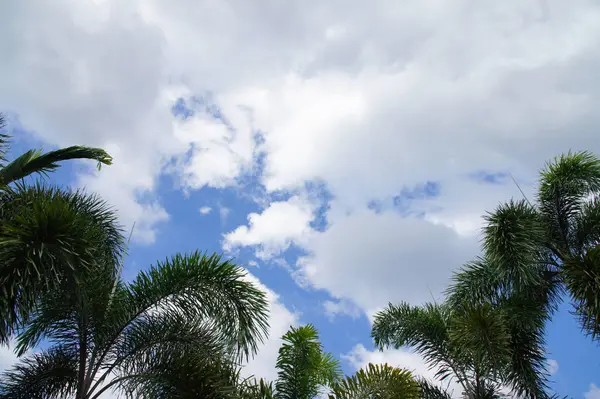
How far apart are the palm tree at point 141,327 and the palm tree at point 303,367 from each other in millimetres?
4063

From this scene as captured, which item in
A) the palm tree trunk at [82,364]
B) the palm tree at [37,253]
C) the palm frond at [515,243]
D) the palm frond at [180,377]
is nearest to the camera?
the palm tree at [37,253]

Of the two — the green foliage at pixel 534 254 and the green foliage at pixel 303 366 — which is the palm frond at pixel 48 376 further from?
the green foliage at pixel 534 254

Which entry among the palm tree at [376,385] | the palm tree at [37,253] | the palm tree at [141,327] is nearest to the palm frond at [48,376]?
the palm tree at [141,327]

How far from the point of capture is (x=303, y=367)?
39.3 feet

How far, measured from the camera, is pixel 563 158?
450 inches

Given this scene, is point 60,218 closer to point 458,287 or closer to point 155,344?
point 155,344

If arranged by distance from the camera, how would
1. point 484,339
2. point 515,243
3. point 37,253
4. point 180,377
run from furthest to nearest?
1. point 515,243
2. point 484,339
3. point 180,377
4. point 37,253

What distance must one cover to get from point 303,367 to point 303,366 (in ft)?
0.08

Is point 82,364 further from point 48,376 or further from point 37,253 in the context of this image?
point 37,253

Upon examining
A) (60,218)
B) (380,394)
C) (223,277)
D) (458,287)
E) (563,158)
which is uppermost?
(563,158)

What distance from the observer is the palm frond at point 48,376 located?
8125 mm

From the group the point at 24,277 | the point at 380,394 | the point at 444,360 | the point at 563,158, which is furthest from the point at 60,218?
the point at 563,158

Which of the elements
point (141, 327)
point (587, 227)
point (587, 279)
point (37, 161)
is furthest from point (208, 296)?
point (587, 227)

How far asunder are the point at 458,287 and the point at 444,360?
2037 millimetres
